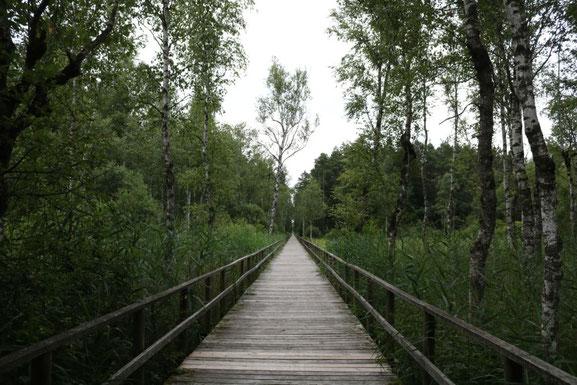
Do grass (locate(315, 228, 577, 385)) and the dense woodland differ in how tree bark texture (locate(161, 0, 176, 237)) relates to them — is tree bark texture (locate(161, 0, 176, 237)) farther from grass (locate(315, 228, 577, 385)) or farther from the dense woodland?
grass (locate(315, 228, 577, 385))

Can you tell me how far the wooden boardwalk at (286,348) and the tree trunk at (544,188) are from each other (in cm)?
167

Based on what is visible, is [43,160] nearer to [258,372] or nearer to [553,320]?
[258,372]

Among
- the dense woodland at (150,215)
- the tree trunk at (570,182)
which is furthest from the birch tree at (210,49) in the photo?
the tree trunk at (570,182)

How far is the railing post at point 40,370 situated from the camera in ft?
6.59

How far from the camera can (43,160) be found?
10.2 ft

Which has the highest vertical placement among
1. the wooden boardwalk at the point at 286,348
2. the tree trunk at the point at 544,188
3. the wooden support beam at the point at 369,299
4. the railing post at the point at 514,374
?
the tree trunk at the point at 544,188

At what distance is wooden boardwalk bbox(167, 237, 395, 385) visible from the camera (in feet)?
12.4

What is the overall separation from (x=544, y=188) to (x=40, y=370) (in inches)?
177

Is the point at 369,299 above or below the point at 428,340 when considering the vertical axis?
below

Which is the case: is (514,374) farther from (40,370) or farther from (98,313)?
(98,313)

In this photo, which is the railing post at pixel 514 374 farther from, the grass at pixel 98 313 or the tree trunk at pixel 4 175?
the tree trunk at pixel 4 175

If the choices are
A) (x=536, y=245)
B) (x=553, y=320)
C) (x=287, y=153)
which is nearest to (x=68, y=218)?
(x=553, y=320)

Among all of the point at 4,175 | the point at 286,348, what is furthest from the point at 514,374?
the point at 4,175

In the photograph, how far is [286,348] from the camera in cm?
484
